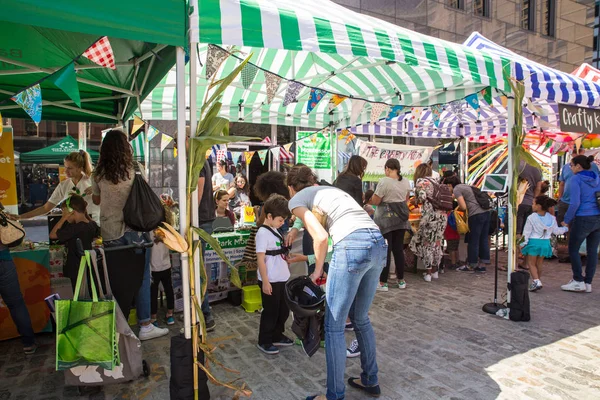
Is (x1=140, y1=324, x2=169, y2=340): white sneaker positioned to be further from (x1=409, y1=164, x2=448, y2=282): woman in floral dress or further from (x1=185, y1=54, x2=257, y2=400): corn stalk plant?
(x1=409, y1=164, x2=448, y2=282): woman in floral dress

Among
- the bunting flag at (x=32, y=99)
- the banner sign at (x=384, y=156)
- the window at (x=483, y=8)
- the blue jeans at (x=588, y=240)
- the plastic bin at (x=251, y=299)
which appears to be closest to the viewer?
the bunting flag at (x=32, y=99)

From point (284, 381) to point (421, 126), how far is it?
27.6 feet

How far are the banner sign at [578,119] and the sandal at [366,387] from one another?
4007 millimetres

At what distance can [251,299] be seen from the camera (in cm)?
492

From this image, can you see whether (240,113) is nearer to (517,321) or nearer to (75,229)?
(75,229)

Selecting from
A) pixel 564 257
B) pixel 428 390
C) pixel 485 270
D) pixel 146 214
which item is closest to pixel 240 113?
pixel 146 214

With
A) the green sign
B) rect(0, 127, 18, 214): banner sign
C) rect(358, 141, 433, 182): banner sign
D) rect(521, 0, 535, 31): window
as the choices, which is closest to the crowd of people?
rect(0, 127, 18, 214): banner sign

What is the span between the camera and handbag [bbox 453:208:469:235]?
Result: 7.00 m

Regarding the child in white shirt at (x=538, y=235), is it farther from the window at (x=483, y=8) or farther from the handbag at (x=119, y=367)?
the window at (x=483, y=8)

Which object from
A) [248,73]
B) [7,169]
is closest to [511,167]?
[248,73]

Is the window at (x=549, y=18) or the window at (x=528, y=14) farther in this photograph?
the window at (x=549, y=18)

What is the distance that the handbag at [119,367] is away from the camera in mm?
2869

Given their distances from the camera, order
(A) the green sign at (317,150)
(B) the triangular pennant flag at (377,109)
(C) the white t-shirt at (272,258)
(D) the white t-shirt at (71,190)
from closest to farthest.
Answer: (C) the white t-shirt at (272,258) < (D) the white t-shirt at (71,190) < (B) the triangular pennant flag at (377,109) < (A) the green sign at (317,150)

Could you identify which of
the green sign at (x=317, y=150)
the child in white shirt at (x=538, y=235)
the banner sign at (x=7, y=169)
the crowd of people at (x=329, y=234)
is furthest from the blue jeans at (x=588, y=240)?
the banner sign at (x=7, y=169)
